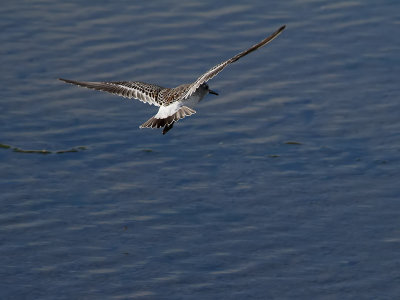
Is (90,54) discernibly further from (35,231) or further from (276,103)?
(35,231)

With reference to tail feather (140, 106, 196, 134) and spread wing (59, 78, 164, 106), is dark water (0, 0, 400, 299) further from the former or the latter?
tail feather (140, 106, 196, 134)

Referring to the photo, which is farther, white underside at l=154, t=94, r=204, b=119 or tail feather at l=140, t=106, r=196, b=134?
white underside at l=154, t=94, r=204, b=119

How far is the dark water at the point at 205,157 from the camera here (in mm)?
14258

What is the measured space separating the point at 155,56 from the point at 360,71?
414 cm

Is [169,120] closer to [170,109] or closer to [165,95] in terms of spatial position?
[170,109]

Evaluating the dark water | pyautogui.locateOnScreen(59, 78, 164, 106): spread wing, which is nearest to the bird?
pyautogui.locateOnScreen(59, 78, 164, 106): spread wing

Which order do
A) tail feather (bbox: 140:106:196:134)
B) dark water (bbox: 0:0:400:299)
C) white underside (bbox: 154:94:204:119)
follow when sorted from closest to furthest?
tail feather (bbox: 140:106:196:134), white underside (bbox: 154:94:204:119), dark water (bbox: 0:0:400:299)

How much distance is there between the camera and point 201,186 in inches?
635

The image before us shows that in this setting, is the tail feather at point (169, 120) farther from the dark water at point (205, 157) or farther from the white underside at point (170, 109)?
the dark water at point (205, 157)

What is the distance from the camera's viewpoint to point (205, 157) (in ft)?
55.3

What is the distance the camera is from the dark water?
1426cm

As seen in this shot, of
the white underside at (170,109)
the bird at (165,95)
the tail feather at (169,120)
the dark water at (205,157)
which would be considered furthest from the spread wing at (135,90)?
the dark water at (205,157)

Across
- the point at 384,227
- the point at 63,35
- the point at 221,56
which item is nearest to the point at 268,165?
the point at 384,227

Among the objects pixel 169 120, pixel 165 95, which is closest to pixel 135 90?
pixel 165 95
